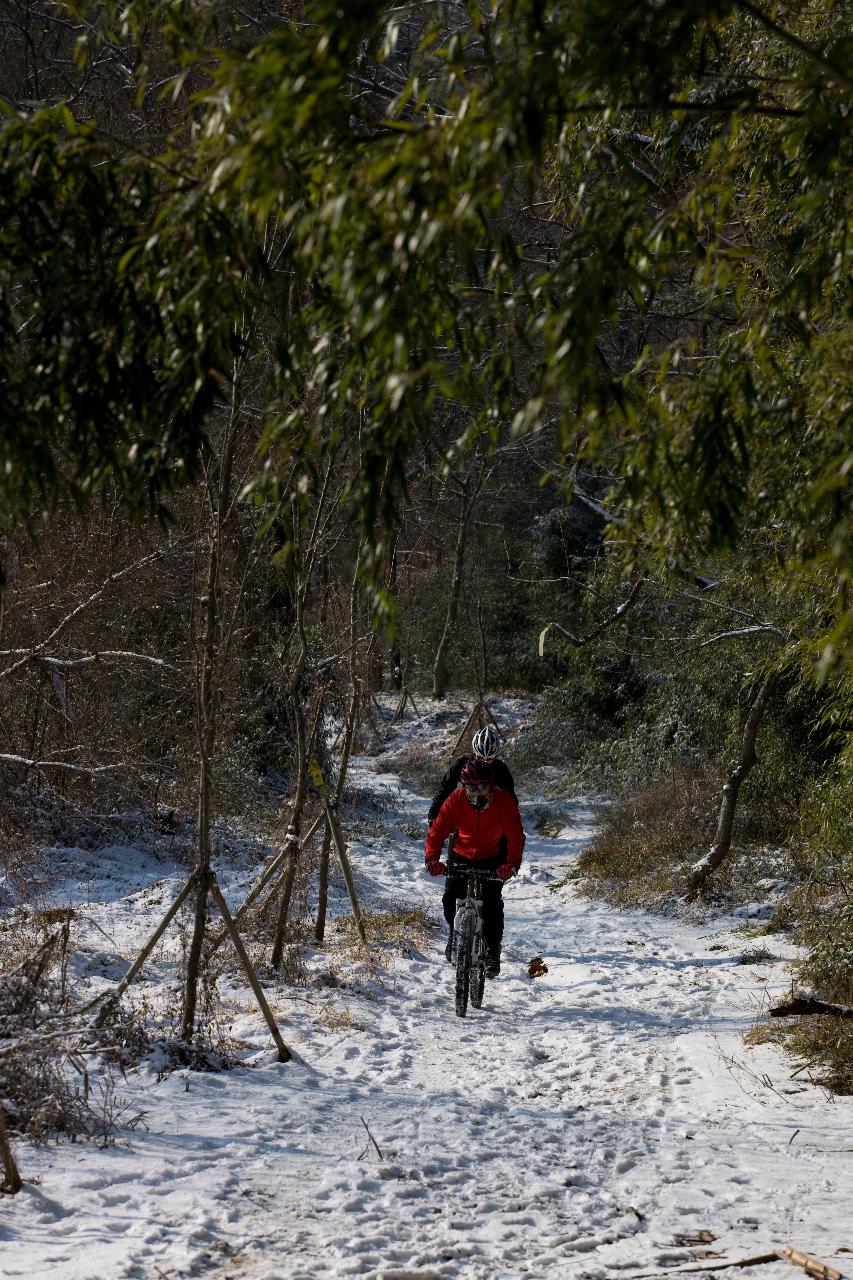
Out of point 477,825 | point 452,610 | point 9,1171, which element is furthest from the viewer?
point 452,610

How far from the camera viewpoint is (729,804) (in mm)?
12086

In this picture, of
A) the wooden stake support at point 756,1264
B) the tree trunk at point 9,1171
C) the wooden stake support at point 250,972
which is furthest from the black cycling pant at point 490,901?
the tree trunk at point 9,1171

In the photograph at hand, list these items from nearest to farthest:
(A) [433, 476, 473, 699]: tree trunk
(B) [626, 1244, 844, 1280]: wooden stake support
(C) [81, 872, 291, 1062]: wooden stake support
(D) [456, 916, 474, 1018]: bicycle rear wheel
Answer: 1. (B) [626, 1244, 844, 1280]: wooden stake support
2. (C) [81, 872, 291, 1062]: wooden stake support
3. (D) [456, 916, 474, 1018]: bicycle rear wheel
4. (A) [433, 476, 473, 699]: tree trunk

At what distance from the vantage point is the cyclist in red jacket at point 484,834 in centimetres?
842

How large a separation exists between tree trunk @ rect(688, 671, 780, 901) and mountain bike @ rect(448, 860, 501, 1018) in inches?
174

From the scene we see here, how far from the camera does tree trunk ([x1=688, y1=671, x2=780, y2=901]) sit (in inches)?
472

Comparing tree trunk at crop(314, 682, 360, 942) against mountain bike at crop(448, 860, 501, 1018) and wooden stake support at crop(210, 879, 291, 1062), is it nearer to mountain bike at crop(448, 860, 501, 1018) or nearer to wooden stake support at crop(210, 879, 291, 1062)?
mountain bike at crop(448, 860, 501, 1018)

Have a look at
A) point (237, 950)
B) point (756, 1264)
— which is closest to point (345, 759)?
point (237, 950)

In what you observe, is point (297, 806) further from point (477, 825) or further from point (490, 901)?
point (490, 901)

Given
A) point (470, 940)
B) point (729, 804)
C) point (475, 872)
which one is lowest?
point (470, 940)

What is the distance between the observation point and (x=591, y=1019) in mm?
8344

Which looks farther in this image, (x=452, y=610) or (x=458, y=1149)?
(x=452, y=610)

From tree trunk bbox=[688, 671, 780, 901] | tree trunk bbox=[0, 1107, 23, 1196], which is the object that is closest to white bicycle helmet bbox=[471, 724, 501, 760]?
tree trunk bbox=[688, 671, 780, 901]

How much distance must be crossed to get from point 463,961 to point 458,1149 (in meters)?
2.70
